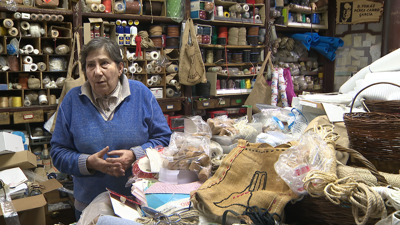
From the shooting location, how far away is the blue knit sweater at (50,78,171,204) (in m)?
1.74

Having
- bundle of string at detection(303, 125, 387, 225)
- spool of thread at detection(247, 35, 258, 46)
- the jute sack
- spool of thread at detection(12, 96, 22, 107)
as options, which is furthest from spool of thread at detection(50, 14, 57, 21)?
bundle of string at detection(303, 125, 387, 225)

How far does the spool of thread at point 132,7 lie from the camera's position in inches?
157

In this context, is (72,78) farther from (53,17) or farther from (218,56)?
(218,56)

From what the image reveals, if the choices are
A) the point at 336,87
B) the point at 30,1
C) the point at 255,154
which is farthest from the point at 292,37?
the point at 255,154

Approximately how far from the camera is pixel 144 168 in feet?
4.66

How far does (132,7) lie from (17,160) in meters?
2.24

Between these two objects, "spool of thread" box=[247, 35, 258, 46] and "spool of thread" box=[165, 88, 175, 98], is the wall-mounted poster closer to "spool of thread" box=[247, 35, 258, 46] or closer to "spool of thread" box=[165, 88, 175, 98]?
"spool of thread" box=[247, 35, 258, 46]


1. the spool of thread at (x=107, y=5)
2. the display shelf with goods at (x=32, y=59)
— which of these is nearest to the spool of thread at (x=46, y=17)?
the display shelf with goods at (x=32, y=59)

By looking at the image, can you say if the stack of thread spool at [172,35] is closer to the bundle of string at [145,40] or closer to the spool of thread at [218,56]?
the bundle of string at [145,40]

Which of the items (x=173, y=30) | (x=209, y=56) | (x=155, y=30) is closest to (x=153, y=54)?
(x=155, y=30)

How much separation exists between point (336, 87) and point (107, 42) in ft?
18.3

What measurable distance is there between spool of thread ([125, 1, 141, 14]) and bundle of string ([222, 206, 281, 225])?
11.6 ft

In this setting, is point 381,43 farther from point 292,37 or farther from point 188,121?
point 188,121

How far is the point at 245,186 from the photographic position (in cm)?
118
